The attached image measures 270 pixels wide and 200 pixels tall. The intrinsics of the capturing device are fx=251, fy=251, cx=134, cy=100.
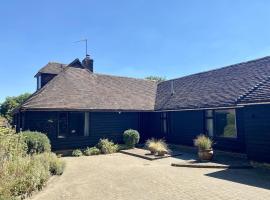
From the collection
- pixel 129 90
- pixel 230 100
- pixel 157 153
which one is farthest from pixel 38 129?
pixel 230 100

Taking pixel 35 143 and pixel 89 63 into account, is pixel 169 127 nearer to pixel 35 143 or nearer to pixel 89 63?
pixel 35 143

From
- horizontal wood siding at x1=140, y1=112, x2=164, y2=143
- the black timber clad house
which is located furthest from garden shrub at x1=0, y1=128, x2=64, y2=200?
horizontal wood siding at x1=140, y1=112, x2=164, y2=143

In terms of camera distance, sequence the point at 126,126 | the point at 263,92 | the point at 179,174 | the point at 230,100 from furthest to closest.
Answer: the point at 126,126 < the point at 230,100 < the point at 263,92 < the point at 179,174

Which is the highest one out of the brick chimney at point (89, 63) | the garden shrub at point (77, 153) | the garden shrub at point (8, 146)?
the brick chimney at point (89, 63)

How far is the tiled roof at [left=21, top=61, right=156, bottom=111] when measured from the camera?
17.1 m

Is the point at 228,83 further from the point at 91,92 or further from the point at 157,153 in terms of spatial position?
the point at 91,92

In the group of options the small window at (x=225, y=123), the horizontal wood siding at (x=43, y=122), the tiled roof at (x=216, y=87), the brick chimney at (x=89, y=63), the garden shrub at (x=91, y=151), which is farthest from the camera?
the brick chimney at (x=89, y=63)

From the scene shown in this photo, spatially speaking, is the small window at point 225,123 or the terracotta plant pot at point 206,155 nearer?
the terracotta plant pot at point 206,155

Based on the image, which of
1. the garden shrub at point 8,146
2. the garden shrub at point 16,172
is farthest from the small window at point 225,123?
the garden shrub at point 8,146

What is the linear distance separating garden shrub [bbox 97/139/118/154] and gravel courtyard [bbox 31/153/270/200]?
484 cm

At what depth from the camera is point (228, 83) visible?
56.9ft

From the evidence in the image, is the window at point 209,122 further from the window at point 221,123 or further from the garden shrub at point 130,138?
the garden shrub at point 130,138

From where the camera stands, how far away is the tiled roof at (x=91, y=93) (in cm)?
1709

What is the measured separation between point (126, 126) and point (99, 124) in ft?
8.22
